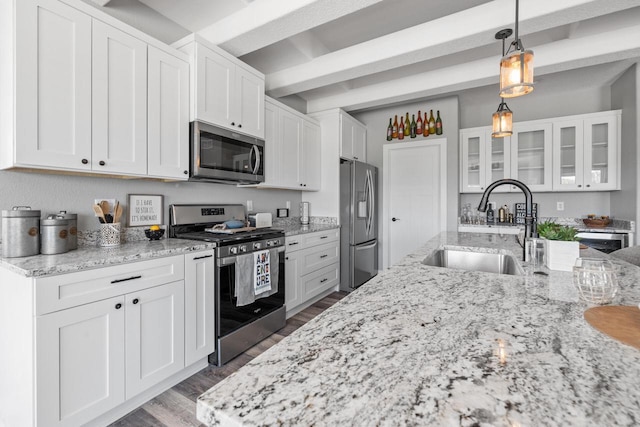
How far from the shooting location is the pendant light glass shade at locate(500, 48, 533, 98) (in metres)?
1.37

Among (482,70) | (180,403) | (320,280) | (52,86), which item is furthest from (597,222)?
(52,86)

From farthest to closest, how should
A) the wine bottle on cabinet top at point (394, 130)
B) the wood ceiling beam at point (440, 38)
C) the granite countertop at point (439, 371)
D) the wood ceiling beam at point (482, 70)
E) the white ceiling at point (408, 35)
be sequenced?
the wine bottle on cabinet top at point (394, 130) < the wood ceiling beam at point (482, 70) < the white ceiling at point (408, 35) < the wood ceiling beam at point (440, 38) < the granite countertop at point (439, 371)

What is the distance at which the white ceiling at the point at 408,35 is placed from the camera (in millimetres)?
2096

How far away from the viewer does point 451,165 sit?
4.08m

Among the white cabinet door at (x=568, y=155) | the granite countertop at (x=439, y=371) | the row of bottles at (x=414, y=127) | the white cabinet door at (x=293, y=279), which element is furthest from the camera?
the row of bottles at (x=414, y=127)

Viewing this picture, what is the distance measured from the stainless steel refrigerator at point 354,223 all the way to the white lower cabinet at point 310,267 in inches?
4.2

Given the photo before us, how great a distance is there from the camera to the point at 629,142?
128 inches

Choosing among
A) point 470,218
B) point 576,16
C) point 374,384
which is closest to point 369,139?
point 470,218

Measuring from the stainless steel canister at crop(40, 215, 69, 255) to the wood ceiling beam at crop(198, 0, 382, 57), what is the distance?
1.80 meters

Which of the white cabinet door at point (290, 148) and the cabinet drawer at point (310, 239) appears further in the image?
the white cabinet door at point (290, 148)

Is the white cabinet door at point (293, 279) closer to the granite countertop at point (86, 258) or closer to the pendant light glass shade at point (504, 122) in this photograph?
the granite countertop at point (86, 258)

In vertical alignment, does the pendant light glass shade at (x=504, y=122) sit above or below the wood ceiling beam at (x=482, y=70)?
below

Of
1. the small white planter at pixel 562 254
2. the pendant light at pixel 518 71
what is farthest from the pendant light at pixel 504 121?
the small white planter at pixel 562 254

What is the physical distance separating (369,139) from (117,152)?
3.65m
